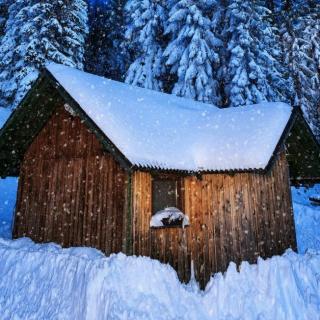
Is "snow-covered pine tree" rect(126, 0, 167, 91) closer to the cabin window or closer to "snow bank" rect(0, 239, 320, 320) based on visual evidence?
the cabin window

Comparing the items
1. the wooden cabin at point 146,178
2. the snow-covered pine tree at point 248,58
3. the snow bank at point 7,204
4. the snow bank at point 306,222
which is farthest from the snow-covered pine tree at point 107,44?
the wooden cabin at point 146,178

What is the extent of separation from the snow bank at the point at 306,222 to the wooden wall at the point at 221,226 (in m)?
6.65

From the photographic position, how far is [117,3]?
120 feet

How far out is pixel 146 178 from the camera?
10734 millimetres

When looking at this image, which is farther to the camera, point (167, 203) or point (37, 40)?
point (37, 40)

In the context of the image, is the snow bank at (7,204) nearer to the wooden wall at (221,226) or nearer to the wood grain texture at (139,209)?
the wood grain texture at (139,209)

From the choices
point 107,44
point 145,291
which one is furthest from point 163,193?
point 107,44

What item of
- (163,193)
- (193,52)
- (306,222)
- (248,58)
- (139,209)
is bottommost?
(139,209)

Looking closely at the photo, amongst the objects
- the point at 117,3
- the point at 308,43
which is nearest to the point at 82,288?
the point at 308,43

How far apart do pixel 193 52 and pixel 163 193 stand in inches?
518

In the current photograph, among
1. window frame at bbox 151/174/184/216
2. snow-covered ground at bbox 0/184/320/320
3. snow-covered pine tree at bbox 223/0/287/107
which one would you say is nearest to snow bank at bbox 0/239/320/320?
snow-covered ground at bbox 0/184/320/320

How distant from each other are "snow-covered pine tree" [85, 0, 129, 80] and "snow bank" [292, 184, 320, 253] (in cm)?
1994

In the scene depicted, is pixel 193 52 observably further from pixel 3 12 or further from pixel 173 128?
pixel 3 12

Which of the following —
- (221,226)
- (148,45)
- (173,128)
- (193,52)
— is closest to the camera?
(221,226)
